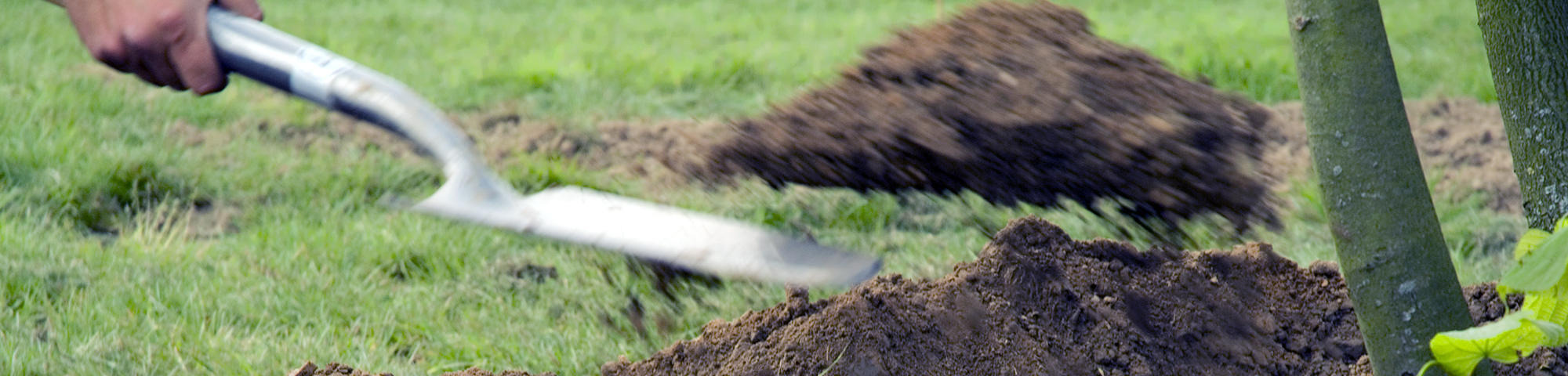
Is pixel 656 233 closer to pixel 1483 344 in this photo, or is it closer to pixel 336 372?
pixel 336 372

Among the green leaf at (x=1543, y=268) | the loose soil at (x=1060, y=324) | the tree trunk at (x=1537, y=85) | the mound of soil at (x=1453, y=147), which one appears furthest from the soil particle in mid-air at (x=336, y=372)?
the mound of soil at (x=1453, y=147)

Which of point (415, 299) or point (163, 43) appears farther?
point (415, 299)

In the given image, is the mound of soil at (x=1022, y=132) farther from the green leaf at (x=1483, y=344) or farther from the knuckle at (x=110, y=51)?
the knuckle at (x=110, y=51)

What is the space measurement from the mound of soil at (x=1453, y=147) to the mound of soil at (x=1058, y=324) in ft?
4.40

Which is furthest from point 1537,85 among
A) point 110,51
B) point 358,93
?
point 110,51

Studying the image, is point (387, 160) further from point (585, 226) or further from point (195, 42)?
point (585, 226)

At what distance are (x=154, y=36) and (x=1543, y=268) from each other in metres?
2.25

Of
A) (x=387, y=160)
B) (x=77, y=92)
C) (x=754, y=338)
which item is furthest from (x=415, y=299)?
(x=77, y=92)

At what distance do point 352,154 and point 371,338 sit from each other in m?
1.55

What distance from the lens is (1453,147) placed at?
3.85 metres

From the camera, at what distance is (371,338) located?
2365 millimetres

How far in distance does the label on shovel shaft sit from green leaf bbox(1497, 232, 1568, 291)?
191 cm

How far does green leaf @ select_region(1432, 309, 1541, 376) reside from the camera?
4.46 feet

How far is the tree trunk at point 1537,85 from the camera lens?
1.65m
